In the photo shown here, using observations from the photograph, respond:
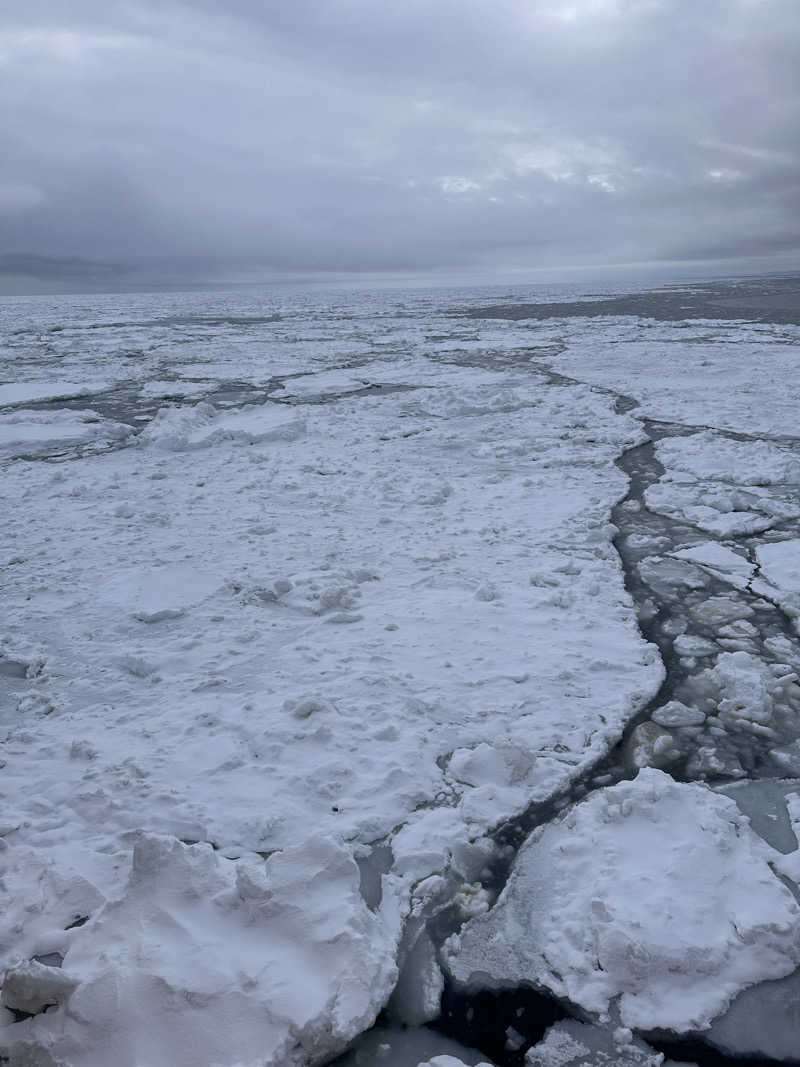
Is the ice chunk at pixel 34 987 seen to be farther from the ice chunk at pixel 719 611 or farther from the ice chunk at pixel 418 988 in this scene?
the ice chunk at pixel 719 611

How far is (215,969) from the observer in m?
1.59

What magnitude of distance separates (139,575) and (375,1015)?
278 centimetres

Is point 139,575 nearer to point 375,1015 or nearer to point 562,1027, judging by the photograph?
point 375,1015

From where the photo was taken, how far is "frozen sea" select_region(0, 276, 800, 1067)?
1.58 meters

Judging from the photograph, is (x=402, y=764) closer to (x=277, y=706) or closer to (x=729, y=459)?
(x=277, y=706)

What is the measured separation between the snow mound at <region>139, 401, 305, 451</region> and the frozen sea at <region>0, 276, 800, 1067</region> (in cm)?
87

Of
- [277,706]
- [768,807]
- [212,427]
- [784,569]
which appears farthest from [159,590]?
[212,427]

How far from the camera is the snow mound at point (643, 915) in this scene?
165 centimetres

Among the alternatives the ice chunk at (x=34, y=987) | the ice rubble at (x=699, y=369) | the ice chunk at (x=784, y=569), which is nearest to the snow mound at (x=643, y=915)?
the ice chunk at (x=34, y=987)

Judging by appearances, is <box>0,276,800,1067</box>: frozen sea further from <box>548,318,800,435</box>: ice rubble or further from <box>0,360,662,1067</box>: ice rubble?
<box>548,318,800,435</box>: ice rubble

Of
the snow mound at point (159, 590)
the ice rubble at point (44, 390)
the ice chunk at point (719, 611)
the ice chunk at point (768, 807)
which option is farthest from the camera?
the ice rubble at point (44, 390)

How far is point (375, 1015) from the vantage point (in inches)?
62.5

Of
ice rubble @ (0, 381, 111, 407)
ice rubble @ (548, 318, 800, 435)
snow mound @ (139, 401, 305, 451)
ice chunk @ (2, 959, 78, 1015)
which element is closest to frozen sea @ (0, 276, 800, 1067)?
ice chunk @ (2, 959, 78, 1015)

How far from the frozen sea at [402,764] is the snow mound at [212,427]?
2.86 feet
